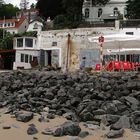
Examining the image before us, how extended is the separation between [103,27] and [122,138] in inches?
1294

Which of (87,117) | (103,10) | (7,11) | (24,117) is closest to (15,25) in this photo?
(7,11)

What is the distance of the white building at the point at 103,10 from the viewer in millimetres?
61875

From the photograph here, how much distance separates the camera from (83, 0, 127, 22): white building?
61.9 m

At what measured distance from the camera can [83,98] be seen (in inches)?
628

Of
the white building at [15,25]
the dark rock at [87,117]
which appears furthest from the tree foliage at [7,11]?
the dark rock at [87,117]

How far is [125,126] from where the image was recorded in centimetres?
1245

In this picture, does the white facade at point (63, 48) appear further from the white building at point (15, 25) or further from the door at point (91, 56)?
the white building at point (15, 25)

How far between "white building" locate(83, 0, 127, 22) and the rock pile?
134ft

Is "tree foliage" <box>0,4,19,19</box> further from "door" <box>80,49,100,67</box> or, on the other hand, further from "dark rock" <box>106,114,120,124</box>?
"dark rock" <box>106,114,120,124</box>

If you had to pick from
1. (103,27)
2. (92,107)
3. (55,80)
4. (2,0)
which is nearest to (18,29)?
(2,0)

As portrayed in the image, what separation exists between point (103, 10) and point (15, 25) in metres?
34.1

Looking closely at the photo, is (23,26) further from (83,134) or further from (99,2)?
(83,134)

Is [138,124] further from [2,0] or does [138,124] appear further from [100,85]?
[2,0]

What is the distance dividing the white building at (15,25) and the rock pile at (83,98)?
7149 cm
